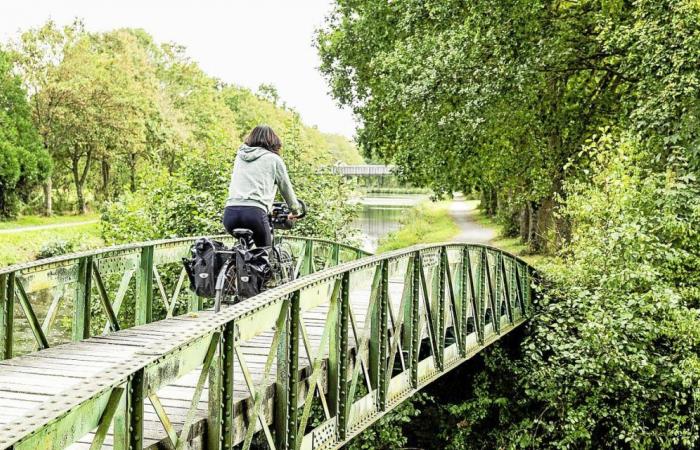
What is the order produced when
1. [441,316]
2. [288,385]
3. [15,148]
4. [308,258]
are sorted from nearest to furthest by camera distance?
[288,385]
[441,316]
[308,258]
[15,148]

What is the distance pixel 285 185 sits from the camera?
685 centimetres

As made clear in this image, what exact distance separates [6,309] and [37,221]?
37.5 m

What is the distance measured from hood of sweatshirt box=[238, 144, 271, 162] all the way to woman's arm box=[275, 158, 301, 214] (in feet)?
0.53

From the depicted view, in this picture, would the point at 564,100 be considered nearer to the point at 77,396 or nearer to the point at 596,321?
the point at 596,321

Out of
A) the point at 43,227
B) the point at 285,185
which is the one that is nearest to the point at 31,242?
the point at 43,227

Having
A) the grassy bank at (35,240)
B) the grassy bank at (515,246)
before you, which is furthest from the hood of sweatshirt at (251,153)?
the grassy bank at (35,240)

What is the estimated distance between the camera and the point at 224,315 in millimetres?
4188

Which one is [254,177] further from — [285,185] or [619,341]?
[619,341]

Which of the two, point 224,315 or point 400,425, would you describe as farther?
point 400,425

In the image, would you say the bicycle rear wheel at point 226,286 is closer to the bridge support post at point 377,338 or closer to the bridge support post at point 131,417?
the bridge support post at point 377,338

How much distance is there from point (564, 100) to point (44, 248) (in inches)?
806

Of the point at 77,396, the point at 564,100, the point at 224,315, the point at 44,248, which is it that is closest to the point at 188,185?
the point at 564,100

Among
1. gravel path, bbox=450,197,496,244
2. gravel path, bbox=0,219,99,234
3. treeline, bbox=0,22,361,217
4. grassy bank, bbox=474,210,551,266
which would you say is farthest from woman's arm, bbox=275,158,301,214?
gravel path, bbox=0,219,99,234

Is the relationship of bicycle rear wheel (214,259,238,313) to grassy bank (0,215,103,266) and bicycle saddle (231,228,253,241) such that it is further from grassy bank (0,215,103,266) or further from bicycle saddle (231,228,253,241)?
grassy bank (0,215,103,266)
